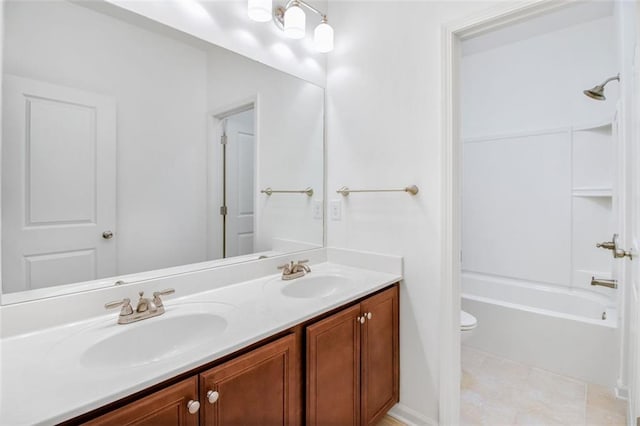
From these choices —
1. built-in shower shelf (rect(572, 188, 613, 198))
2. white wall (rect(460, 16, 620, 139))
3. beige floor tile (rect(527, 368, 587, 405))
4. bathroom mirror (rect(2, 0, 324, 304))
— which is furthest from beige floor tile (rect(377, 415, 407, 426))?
white wall (rect(460, 16, 620, 139))

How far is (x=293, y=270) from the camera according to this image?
65.0 inches

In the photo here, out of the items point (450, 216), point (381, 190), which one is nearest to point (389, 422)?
point (450, 216)

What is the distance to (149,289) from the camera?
1225 millimetres

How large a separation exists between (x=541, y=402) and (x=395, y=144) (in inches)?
68.4

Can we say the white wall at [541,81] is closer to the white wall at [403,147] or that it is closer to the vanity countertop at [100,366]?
the white wall at [403,147]

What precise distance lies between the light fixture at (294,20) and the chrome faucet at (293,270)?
Answer: 3.88 ft

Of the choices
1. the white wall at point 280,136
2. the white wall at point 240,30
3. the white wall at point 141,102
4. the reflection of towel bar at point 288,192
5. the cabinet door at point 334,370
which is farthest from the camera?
the reflection of towel bar at point 288,192

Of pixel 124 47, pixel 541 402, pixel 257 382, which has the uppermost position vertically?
pixel 124 47

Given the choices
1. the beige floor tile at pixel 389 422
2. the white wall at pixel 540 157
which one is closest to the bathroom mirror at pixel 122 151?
the beige floor tile at pixel 389 422

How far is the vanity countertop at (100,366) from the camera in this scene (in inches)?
25.4

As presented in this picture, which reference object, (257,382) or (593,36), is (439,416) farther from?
(593,36)

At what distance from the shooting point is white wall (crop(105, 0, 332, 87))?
1284 mm

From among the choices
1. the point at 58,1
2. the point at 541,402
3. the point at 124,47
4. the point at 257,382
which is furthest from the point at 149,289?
the point at 541,402

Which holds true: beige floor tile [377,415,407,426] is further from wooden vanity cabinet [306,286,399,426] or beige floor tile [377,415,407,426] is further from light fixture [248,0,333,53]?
light fixture [248,0,333,53]
